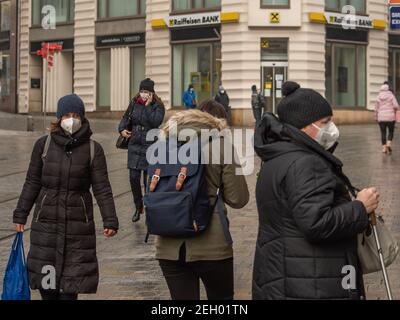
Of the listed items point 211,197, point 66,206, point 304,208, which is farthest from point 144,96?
point 304,208

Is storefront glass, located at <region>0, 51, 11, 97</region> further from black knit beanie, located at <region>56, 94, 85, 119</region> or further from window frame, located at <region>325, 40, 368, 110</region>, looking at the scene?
black knit beanie, located at <region>56, 94, 85, 119</region>

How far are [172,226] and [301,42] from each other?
1152 inches

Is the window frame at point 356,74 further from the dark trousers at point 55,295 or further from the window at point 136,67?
the dark trousers at point 55,295

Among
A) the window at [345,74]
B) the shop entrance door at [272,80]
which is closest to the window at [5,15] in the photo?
the shop entrance door at [272,80]

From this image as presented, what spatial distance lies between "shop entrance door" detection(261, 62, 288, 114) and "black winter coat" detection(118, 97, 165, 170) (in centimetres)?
2315

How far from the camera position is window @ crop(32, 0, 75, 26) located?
39562mm

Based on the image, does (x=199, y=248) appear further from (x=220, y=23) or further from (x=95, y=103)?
(x=95, y=103)

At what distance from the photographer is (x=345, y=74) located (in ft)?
115

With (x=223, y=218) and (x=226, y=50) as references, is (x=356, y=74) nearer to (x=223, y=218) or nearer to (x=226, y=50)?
(x=226, y=50)

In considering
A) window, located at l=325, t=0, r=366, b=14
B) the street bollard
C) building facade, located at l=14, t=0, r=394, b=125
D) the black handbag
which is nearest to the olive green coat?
the black handbag

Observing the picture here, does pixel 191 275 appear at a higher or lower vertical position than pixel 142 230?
higher

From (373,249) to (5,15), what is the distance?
41873 millimetres

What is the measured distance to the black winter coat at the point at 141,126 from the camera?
10.4 m
